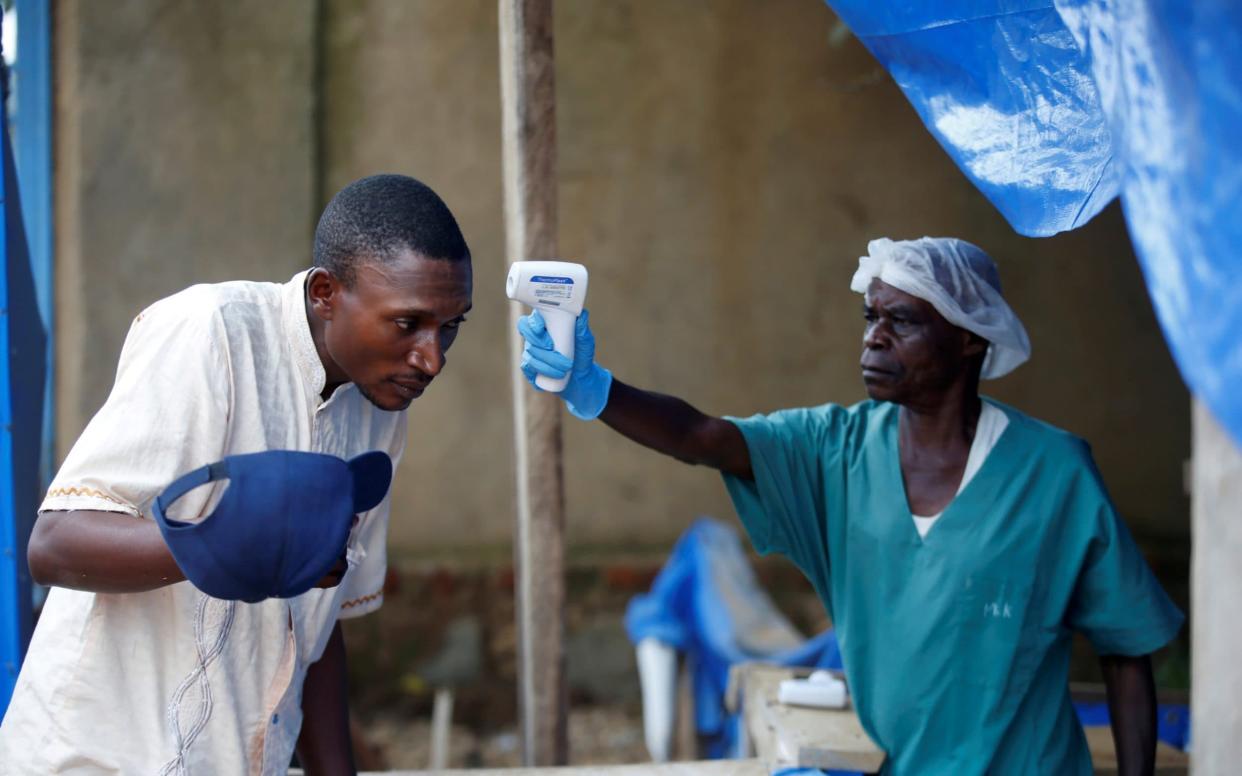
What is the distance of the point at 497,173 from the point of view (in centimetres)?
459

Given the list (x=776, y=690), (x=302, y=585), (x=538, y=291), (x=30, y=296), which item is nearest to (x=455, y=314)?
(x=538, y=291)

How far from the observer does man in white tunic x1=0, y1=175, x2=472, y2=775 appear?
1426mm

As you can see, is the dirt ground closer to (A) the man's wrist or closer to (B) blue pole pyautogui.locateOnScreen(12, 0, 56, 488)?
(B) blue pole pyautogui.locateOnScreen(12, 0, 56, 488)

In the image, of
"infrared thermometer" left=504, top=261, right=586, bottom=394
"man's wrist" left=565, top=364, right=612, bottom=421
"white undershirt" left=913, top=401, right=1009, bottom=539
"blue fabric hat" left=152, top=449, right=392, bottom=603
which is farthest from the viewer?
"white undershirt" left=913, top=401, right=1009, bottom=539

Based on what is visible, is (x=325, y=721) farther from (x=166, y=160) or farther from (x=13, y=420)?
(x=166, y=160)

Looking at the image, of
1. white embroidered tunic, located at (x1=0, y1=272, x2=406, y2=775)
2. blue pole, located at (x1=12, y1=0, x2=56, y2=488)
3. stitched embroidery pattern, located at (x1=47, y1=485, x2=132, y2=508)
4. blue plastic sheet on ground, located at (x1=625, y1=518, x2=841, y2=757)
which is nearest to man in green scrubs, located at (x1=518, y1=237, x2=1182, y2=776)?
white embroidered tunic, located at (x1=0, y1=272, x2=406, y2=775)

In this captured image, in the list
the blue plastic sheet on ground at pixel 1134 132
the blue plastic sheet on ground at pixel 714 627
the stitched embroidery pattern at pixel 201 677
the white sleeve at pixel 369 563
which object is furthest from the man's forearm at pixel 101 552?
the blue plastic sheet on ground at pixel 714 627

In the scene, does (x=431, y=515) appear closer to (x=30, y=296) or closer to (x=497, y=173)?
(x=497, y=173)

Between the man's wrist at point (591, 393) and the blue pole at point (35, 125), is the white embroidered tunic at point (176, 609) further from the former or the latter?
the blue pole at point (35, 125)

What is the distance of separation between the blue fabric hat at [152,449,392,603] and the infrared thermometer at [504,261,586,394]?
548 millimetres

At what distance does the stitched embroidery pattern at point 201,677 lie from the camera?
154 cm

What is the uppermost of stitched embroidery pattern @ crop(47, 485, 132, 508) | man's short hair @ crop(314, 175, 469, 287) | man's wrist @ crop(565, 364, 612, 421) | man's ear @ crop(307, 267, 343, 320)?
man's short hair @ crop(314, 175, 469, 287)

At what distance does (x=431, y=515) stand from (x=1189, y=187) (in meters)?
3.87

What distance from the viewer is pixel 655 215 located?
4660 millimetres
